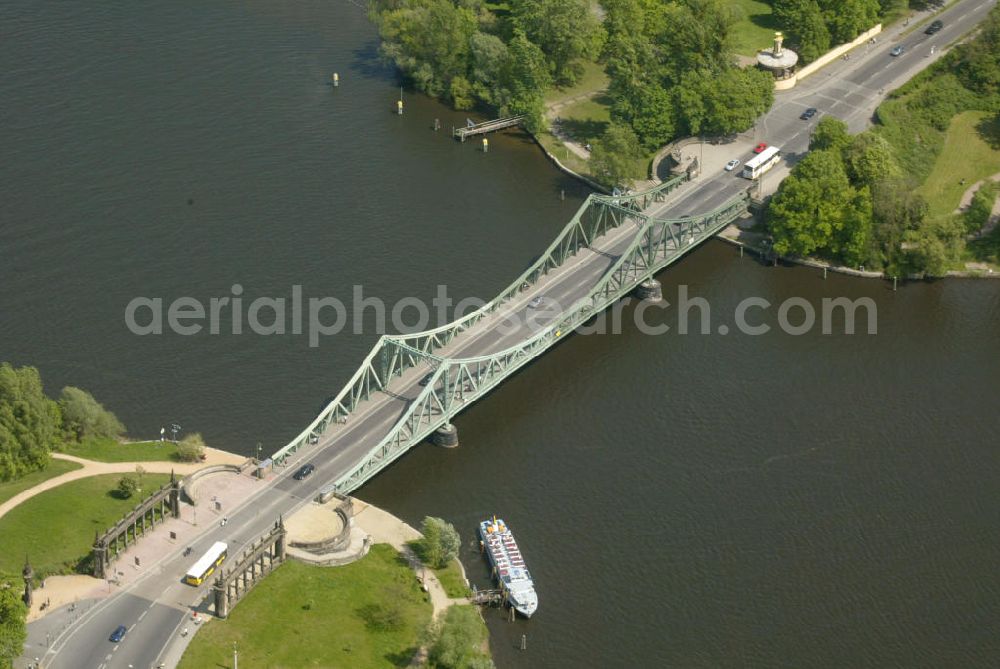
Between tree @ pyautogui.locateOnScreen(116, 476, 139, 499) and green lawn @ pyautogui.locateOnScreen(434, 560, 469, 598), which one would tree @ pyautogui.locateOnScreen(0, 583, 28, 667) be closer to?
tree @ pyautogui.locateOnScreen(116, 476, 139, 499)

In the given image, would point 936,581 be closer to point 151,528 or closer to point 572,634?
point 572,634

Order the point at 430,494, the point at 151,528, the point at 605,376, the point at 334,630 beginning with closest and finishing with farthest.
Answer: the point at 334,630
the point at 151,528
the point at 430,494
the point at 605,376

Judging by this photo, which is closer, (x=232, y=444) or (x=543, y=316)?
(x=232, y=444)

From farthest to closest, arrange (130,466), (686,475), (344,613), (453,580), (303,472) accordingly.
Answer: (686,475) → (130,466) → (303,472) → (453,580) → (344,613)

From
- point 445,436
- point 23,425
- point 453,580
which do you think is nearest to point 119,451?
point 23,425

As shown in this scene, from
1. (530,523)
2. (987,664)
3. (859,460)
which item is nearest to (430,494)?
(530,523)

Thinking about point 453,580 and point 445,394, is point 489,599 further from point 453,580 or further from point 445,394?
point 445,394
